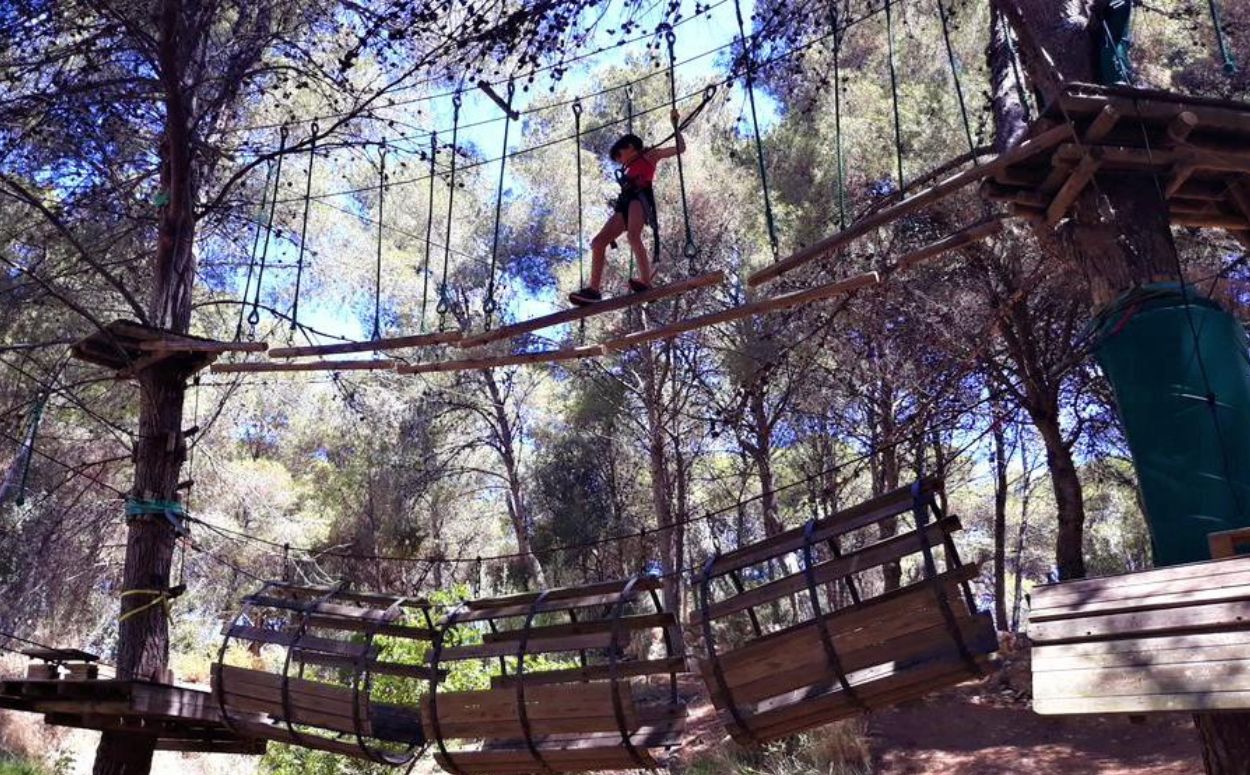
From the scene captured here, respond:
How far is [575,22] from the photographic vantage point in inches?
246

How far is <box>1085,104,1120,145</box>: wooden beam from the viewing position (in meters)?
4.35

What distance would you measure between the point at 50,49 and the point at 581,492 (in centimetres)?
1340

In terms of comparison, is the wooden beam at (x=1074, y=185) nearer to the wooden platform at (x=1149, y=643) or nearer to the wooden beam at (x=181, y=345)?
the wooden platform at (x=1149, y=643)

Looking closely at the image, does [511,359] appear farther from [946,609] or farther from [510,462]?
[510,462]

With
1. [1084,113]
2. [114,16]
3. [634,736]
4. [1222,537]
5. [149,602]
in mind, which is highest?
[114,16]

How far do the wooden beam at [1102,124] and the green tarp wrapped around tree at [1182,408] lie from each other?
0.70m

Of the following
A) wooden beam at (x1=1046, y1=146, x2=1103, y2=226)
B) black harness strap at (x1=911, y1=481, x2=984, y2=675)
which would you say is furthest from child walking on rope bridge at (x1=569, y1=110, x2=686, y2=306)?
black harness strap at (x1=911, y1=481, x2=984, y2=675)

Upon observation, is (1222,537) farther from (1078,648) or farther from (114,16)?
(114,16)

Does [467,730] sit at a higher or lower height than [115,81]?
lower

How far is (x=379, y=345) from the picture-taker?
564 centimetres

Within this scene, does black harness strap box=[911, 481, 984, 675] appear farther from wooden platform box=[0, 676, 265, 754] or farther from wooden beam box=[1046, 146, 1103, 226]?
wooden platform box=[0, 676, 265, 754]

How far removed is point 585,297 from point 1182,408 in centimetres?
289

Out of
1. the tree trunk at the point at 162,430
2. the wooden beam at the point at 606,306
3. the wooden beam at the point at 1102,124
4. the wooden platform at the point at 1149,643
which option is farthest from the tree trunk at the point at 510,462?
the wooden platform at the point at 1149,643

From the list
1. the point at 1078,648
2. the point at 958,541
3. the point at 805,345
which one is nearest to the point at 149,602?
the point at 1078,648
